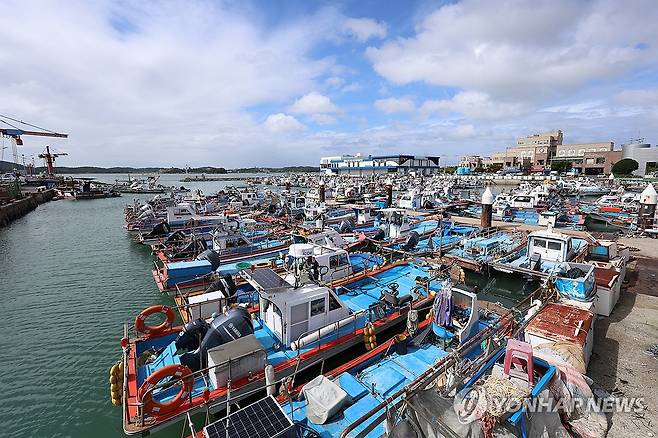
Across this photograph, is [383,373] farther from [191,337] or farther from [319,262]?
[319,262]

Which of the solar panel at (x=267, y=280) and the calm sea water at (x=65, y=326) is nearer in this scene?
the calm sea water at (x=65, y=326)

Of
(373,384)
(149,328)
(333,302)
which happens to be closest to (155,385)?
(149,328)

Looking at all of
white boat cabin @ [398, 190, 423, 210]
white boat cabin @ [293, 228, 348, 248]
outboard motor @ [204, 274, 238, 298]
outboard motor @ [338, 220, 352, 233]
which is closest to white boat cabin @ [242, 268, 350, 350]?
outboard motor @ [204, 274, 238, 298]

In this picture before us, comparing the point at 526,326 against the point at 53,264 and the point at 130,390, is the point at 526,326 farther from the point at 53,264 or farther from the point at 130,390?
the point at 53,264

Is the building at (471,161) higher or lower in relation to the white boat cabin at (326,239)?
higher

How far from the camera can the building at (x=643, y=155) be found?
4582 inches

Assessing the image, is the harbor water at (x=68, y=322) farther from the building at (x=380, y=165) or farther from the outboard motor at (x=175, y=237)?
the building at (x=380, y=165)

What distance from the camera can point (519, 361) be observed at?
7.66 m

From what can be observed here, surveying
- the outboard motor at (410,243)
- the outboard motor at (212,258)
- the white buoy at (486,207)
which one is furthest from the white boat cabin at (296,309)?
the white buoy at (486,207)

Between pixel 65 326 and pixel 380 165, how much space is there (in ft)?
441

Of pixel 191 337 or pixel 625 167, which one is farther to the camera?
pixel 625 167

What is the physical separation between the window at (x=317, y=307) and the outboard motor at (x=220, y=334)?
93.2 inches

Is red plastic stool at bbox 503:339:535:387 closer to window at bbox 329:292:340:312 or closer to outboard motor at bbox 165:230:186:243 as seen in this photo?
window at bbox 329:292:340:312

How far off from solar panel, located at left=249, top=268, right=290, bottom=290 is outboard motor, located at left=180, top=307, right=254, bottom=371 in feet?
4.42
